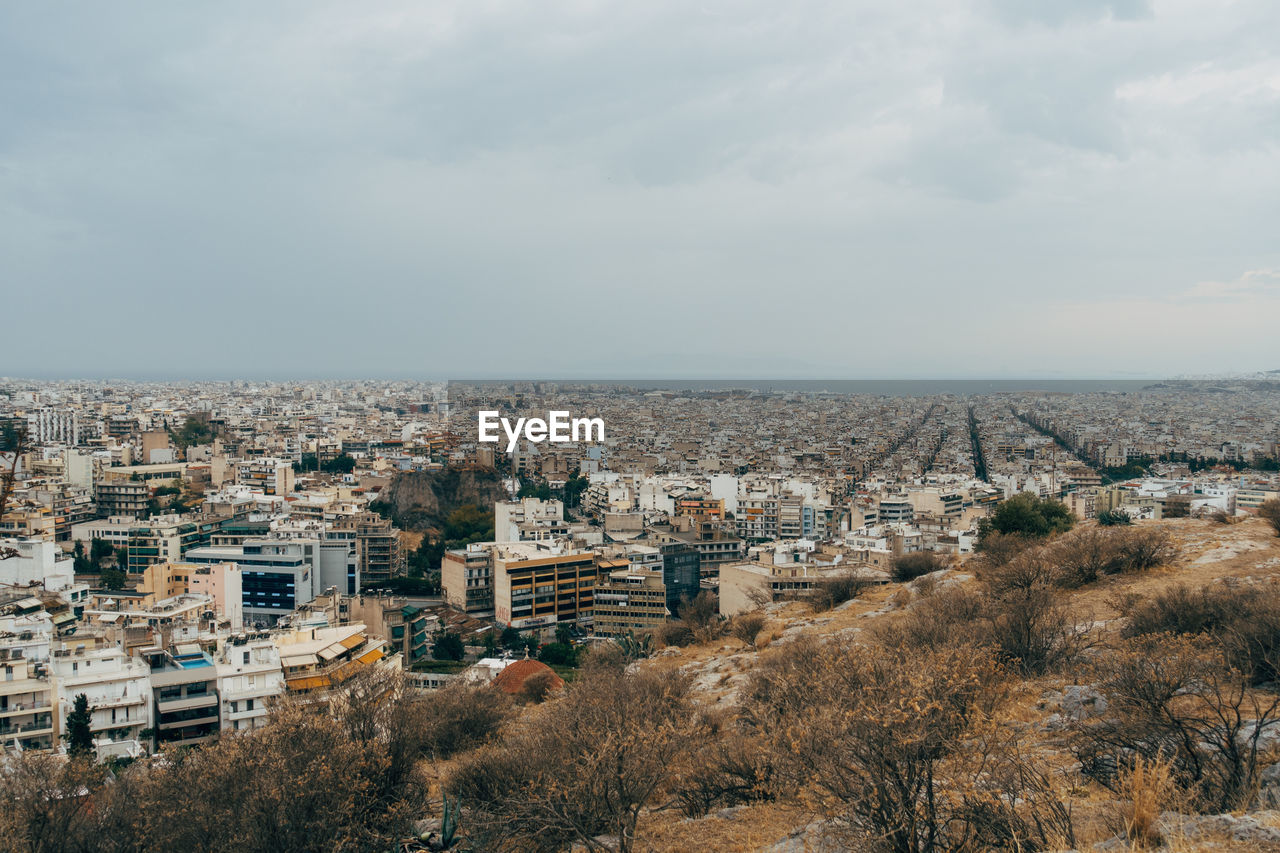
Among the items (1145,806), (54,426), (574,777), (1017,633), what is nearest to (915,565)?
(1017,633)

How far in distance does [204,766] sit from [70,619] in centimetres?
1621

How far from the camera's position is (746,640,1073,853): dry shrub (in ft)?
12.6

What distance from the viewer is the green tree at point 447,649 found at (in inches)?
886

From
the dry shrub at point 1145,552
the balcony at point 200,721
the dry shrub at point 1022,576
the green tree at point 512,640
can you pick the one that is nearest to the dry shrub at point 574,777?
the dry shrub at point 1022,576

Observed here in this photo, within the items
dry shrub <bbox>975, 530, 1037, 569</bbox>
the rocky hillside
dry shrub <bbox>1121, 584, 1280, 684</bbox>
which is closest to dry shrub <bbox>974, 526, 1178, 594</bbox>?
the rocky hillside

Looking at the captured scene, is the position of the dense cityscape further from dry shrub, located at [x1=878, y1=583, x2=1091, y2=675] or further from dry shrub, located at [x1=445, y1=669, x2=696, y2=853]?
dry shrub, located at [x1=878, y1=583, x2=1091, y2=675]

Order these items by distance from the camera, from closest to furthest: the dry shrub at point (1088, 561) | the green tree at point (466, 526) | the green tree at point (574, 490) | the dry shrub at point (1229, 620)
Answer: the dry shrub at point (1229, 620), the dry shrub at point (1088, 561), the green tree at point (466, 526), the green tree at point (574, 490)

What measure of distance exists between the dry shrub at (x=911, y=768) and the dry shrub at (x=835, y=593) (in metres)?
9.79

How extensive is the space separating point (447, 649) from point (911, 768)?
20.1m

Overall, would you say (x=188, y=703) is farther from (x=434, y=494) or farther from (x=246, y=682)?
(x=434, y=494)

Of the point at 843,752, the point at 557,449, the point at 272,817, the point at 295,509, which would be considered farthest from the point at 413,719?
the point at 557,449

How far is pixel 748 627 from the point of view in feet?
43.3

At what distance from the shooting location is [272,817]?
5227 mm

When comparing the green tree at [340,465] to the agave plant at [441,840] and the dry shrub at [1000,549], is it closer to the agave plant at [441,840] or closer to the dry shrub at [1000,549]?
the dry shrub at [1000,549]
